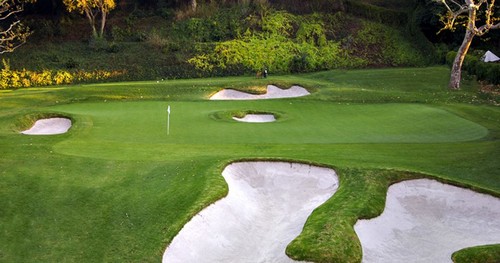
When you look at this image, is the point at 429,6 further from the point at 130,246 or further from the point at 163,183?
the point at 130,246

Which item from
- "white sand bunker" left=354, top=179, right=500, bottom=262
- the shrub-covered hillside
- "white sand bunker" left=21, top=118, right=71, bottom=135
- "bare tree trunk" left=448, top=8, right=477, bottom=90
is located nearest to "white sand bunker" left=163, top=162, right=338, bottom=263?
"white sand bunker" left=354, top=179, right=500, bottom=262

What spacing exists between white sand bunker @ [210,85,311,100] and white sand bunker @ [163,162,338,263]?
17.7 meters

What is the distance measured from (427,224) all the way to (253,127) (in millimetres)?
10141

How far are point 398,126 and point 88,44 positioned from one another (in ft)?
115

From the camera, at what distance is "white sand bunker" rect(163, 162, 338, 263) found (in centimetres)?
1130

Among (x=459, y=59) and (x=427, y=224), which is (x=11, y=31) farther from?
(x=427, y=224)

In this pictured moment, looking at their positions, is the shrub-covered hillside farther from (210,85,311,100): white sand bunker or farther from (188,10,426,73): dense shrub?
(210,85,311,100): white sand bunker

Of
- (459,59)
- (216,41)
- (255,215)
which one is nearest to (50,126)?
(255,215)

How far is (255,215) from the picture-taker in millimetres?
13625

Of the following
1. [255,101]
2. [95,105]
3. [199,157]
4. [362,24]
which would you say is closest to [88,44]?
[95,105]

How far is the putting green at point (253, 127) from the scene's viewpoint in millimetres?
18625

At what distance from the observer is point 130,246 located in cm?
1090

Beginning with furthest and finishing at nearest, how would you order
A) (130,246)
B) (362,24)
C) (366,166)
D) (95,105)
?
(362,24) → (95,105) → (366,166) → (130,246)

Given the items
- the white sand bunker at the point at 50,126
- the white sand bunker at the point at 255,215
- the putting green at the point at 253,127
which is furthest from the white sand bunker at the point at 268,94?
the white sand bunker at the point at 255,215
